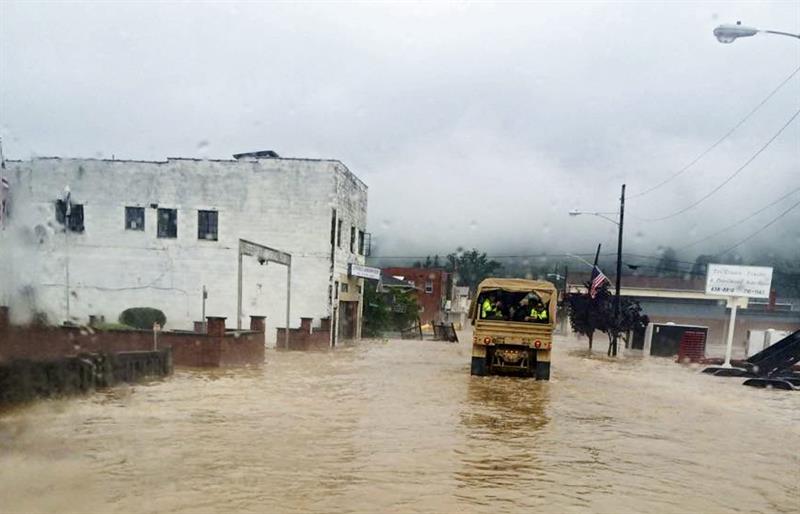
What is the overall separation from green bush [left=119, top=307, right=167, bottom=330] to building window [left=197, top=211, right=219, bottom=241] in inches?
165

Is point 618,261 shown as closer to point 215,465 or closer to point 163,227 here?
point 163,227

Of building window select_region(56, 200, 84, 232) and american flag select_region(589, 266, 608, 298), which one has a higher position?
building window select_region(56, 200, 84, 232)

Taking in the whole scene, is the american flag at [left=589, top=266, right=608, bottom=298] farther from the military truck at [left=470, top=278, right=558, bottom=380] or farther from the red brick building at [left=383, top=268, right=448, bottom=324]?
the red brick building at [left=383, top=268, right=448, bottom=324]

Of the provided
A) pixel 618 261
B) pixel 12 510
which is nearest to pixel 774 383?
pixel 618 261

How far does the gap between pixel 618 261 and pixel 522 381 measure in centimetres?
1663

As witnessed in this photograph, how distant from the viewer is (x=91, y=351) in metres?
13.3

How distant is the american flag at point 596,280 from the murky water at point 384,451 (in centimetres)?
1842

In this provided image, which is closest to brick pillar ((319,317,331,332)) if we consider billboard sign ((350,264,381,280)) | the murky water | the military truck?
billboard sign ((350,264,381,280))

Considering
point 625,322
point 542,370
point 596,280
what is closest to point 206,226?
point 542,370

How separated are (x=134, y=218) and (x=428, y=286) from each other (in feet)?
111

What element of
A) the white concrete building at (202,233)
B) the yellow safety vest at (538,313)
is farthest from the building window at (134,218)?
the yellow safety vest at (538,313)

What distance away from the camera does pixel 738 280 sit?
2806 cm

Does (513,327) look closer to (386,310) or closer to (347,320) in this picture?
(347,320)

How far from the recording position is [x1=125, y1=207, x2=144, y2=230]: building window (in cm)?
3062
